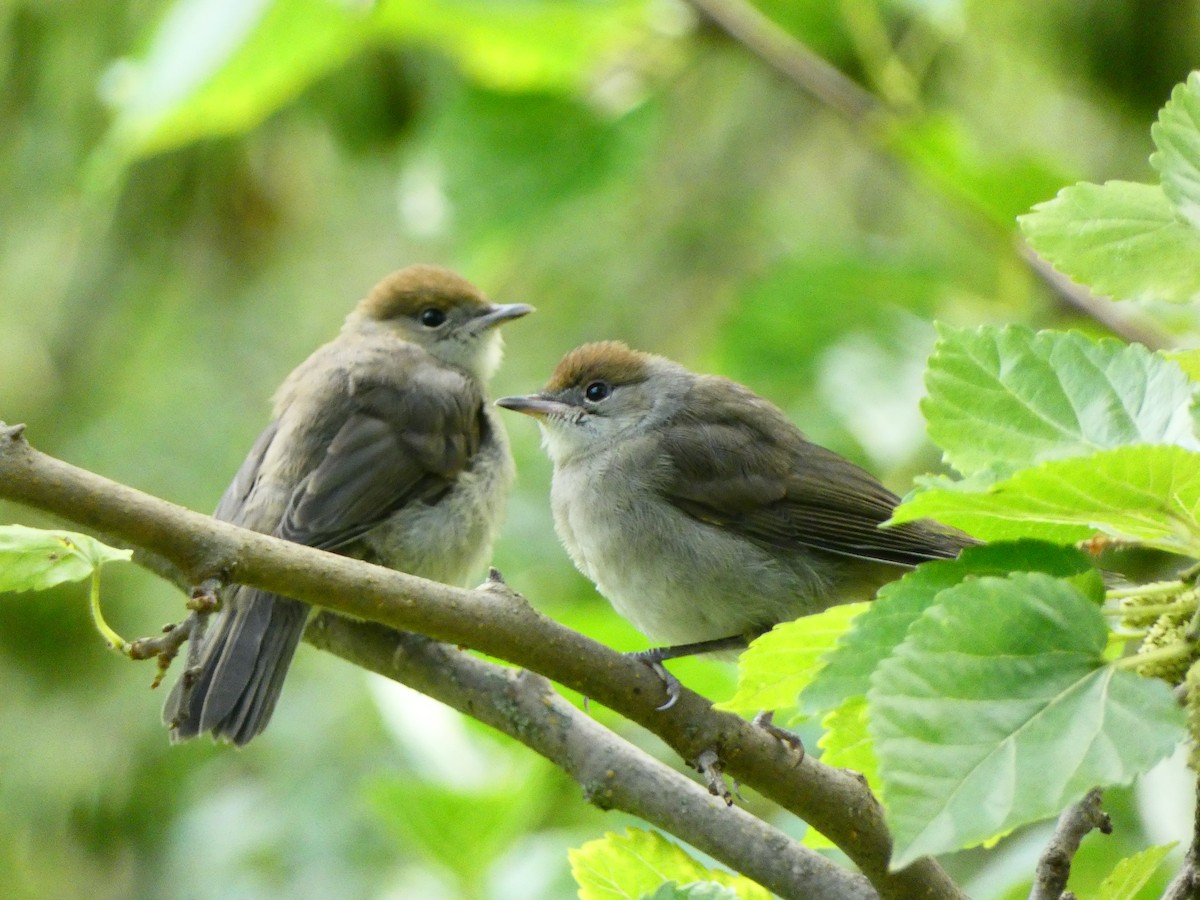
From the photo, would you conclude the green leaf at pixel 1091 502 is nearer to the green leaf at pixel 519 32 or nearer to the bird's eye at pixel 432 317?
the green leaf at pixel 519 32

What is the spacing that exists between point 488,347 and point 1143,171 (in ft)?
8.95

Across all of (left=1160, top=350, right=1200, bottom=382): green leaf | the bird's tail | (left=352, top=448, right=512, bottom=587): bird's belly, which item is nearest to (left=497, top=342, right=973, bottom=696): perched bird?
(left=352, top=448, right=512, bottom=587): bird's belly

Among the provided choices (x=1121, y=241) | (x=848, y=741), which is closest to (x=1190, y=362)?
(x=1121, y=241)

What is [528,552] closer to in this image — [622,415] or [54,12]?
[622,415]

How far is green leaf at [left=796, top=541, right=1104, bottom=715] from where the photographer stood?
1416 millimetres

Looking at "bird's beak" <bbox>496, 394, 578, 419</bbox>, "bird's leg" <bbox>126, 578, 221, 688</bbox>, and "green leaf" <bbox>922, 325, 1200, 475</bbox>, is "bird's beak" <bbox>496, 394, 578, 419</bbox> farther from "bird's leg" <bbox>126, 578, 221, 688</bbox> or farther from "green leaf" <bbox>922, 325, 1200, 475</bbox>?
"green leaf" <bbox>922, 325, 1200, 475</bbox>

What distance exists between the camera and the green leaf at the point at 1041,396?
149 centimetres

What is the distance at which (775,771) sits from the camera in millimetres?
2277

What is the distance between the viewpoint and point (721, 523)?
3.93 metres

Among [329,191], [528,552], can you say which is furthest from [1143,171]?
[329,191]

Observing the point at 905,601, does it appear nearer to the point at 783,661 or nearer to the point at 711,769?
the point at 783,661

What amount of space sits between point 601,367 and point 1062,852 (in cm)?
293

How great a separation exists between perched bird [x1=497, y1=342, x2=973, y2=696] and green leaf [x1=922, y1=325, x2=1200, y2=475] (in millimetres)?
1907

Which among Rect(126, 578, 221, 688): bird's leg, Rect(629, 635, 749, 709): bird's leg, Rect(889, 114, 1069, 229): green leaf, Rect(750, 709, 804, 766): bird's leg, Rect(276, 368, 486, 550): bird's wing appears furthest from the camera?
Rect(276, 368, 486, 550): bird's wing
